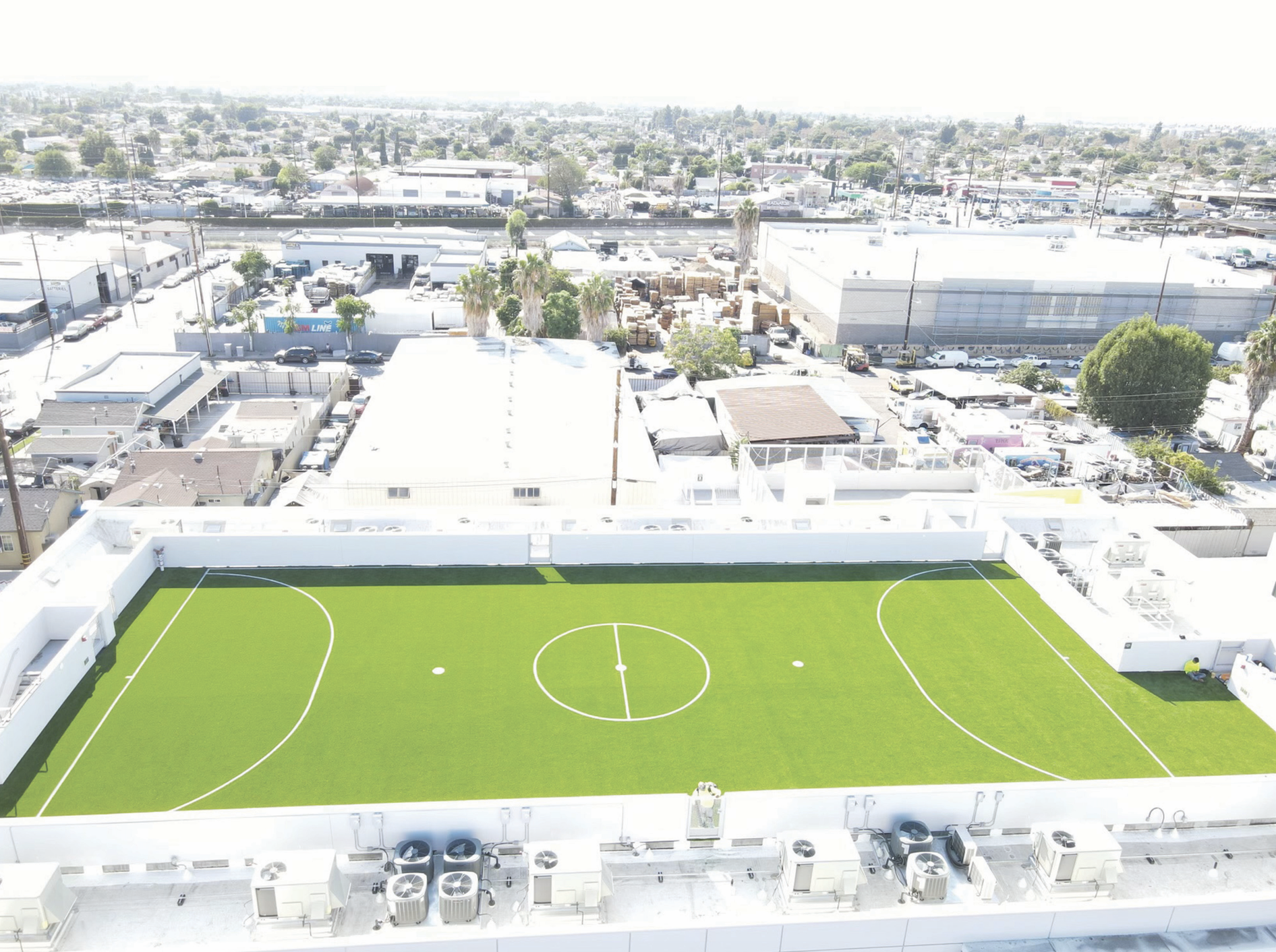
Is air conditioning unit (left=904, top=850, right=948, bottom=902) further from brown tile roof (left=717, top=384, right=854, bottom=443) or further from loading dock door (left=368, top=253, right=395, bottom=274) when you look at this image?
loading dock door (left=368, top=253, right=395, bottom=274)

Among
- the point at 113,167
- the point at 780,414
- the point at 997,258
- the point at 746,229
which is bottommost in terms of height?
the point at 780,414

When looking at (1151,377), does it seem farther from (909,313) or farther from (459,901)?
(459,901)

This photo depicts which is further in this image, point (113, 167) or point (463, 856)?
point (113, 167)

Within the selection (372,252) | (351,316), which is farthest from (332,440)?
(372,252)

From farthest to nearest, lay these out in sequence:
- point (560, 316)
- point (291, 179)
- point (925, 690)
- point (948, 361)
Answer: point (291, 179)
point (948, 361)
point (560, 316)
point (925, 690)

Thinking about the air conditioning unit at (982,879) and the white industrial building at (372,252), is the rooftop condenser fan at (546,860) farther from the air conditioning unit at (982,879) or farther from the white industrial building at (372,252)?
the white industrial building at (372,252)

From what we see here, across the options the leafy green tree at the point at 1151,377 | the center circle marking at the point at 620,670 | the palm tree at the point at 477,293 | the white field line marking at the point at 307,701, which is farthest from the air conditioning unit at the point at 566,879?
the leafy green tree at the point at 1151,377

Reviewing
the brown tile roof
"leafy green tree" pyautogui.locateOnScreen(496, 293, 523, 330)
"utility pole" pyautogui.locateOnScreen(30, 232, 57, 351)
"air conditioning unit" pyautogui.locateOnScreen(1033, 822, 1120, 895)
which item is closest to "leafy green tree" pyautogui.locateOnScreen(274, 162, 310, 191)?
"utility pole" pyautogui.locateOnScreen(30, 232, 57, 351)
